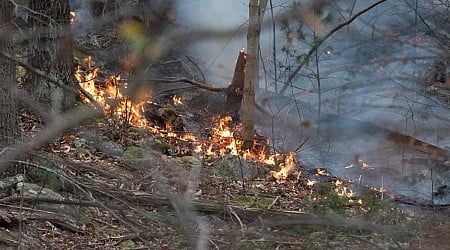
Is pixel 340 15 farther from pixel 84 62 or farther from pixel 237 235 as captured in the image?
pixel 237 235

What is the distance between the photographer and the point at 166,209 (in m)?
3.70

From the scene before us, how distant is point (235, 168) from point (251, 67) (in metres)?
1.87

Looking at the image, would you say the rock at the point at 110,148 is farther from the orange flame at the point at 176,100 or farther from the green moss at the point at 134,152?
the orange flame at the point at 176,100

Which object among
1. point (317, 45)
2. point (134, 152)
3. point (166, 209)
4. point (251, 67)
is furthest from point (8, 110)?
point (317, 45)

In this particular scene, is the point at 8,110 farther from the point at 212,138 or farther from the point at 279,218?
the point at 212,138

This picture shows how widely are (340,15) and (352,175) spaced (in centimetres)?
335

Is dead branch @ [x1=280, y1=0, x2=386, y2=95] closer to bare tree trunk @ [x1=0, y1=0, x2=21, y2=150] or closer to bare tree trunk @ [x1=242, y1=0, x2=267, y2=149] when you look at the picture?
bare tree trunk @ [x1=242, y1=0, x2=267, y2=149]

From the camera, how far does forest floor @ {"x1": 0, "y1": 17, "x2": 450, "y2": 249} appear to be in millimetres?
3723

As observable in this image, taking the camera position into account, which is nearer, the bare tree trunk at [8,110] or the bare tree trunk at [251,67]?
the bare tree trunk at [8,110]

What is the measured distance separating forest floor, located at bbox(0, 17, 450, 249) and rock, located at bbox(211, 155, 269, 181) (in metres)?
0.02

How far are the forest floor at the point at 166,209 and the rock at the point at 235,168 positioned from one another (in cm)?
2

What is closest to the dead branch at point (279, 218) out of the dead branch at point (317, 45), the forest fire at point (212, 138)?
the forest fire at point (212, 138)

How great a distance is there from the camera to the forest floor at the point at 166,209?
3723 millimetres

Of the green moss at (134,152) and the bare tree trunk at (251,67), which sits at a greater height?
the bare tree trunk at (251,67)
